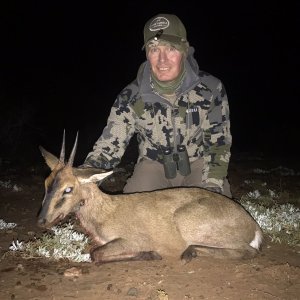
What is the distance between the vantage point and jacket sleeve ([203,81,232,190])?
6.17 m

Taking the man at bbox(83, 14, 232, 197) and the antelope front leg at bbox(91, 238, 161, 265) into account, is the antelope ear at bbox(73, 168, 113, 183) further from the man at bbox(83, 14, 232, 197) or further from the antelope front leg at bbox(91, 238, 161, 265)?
the man at bbox(83, 14, 232, 197)

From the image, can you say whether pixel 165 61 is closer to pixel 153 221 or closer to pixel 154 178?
pixel 154 178

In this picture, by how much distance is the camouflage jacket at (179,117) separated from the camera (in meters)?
6.49

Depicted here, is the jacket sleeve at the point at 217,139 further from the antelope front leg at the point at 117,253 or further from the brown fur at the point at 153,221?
the antelope front leg at the point at 117,253

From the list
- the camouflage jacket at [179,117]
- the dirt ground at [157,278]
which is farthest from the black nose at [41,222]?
the camouflage jacket at [179,117]

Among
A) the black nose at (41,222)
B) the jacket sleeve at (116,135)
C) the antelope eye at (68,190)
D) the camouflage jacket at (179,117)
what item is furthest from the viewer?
the camouflage jacket at (179,117)

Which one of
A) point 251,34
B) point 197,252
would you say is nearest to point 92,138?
point 197,252

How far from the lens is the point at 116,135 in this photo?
258 inches

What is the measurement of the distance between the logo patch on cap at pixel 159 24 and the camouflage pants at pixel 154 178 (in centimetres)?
202

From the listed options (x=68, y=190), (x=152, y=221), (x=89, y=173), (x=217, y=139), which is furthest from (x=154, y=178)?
(x=68, y=190)

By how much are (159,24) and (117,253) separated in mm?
3289

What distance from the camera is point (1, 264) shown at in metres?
4.89

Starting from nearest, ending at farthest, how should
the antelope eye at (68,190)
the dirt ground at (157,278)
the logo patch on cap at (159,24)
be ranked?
the dirt ground at (157,278) < the antelope eye at (68,190) < the logo patch on cap at (159,24)

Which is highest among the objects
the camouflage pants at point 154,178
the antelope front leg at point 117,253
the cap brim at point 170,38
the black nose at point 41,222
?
the cap brim at point 170,38
